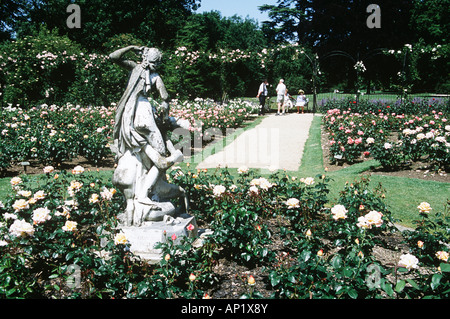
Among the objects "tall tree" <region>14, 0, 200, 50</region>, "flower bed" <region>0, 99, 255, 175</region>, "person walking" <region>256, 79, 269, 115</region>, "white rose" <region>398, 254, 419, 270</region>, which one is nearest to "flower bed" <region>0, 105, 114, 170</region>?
"flower bed" <region>0, 99, 255, 175</region>

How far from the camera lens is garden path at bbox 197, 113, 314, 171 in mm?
9000

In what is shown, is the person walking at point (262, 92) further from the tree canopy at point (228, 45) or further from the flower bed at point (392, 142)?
the flower bed at point (392, 142)

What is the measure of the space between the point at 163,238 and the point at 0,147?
19.5ft

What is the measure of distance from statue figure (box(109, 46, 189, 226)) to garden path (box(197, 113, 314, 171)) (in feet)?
14.2

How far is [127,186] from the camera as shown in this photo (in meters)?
3.67

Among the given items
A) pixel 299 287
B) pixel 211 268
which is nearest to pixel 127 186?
pixel 211 268

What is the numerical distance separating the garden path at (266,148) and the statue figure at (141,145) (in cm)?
434

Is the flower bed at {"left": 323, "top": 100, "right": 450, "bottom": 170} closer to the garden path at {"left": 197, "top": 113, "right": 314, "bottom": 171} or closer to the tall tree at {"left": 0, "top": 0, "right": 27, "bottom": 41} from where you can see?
the garden path at {"left": 197, "top": 113, "right": 314, "bottom": 171}

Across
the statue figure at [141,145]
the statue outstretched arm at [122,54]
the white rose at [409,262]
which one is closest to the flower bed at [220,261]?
the white rose at [409,262]

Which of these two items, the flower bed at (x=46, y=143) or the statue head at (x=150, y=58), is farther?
the flower bed at (x=46, y=143)

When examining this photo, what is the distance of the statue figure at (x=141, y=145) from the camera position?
3.61 meters

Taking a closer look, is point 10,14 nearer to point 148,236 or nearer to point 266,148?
point 266,148
